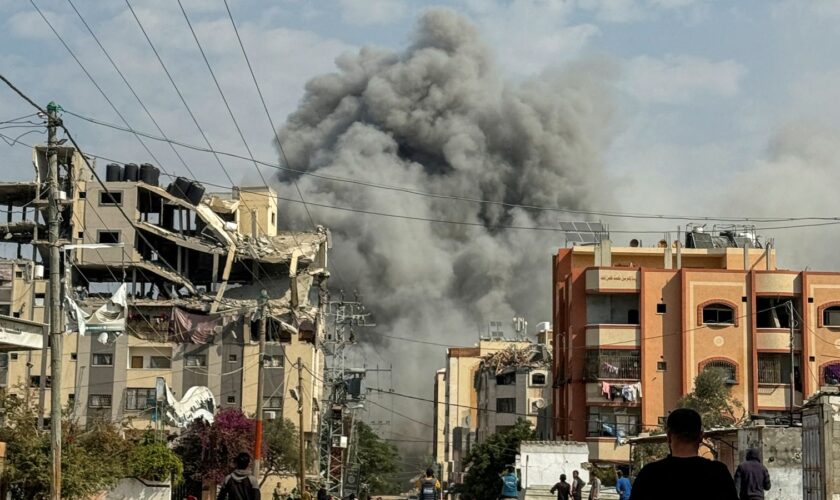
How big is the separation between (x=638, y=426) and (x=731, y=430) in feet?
128

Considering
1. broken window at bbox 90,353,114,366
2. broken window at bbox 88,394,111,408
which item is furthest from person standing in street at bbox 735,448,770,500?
broken window at bbox 90,353,114,366

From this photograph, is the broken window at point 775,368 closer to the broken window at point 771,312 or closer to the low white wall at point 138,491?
the broken window at point 771,312

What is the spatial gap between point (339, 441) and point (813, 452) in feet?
240

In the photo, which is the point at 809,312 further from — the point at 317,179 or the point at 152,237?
the point at 317,179

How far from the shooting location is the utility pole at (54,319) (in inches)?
1205

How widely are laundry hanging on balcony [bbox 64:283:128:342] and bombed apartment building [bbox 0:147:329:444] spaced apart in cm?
4553

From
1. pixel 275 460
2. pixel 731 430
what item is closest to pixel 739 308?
pixel 275 460

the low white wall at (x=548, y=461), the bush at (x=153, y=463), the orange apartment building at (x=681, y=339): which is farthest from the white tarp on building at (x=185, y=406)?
the bush at (x=153, y=463)

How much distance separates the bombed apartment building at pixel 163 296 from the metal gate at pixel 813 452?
65074mm

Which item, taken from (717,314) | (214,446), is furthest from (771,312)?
(214,446)

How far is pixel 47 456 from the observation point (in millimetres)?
33719

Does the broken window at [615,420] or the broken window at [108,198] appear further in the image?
the broken window at [108,198]

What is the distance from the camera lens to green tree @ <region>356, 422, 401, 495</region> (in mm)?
131250

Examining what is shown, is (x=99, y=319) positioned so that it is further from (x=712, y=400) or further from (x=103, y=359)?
(x=103, y=359)
